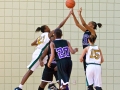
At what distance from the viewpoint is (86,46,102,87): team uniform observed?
8820 millimetres

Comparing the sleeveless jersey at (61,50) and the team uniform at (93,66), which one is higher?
the sleeveless jersey at (61,50)

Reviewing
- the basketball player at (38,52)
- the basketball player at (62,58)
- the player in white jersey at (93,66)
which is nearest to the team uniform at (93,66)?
the player in white jersey at (93,66)

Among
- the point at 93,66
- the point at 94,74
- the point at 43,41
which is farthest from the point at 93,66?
the point at 43,41

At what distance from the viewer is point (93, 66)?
8828mm

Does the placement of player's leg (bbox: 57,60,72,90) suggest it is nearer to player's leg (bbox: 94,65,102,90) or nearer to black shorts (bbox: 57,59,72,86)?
black shorts (bbox: 57,59,72,86)

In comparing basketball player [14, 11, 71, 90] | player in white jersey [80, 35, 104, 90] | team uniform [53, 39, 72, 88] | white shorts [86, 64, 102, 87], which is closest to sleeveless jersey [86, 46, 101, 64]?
player in white jersey [80, 35, 104, 90]

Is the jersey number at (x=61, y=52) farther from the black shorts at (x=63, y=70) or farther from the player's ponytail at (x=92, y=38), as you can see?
the player's ponytail at (x=92, y=38)

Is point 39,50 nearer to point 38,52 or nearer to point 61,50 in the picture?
point 38,52

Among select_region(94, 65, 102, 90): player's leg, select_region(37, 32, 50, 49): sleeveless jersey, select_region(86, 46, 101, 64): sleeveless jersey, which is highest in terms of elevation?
select_region(37, 32, 50, 49): sleeveless jersey

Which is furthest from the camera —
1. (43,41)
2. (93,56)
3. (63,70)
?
(43,41)

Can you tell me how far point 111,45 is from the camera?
1112cm

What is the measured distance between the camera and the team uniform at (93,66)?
8820 millimetres

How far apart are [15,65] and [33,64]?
1275mm

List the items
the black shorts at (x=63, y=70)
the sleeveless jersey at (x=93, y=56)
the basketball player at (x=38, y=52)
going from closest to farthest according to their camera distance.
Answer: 1. the black shorts at (x=63, y=70)
2. the sleeveless jersey at (x=93, y=56)
3. the basketball player at (x=38, y=52)
